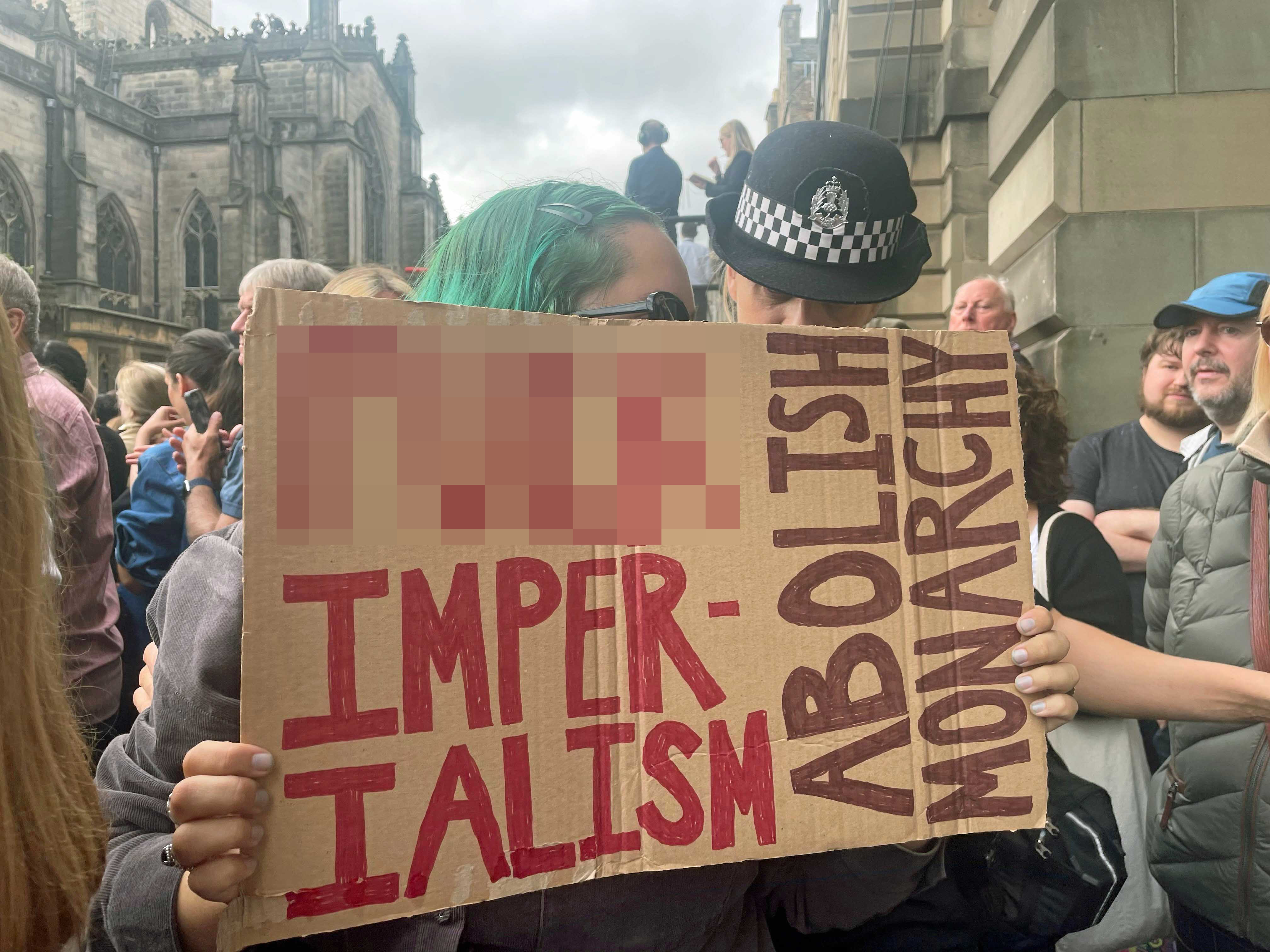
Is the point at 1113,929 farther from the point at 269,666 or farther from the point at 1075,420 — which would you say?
the point at 1075,420

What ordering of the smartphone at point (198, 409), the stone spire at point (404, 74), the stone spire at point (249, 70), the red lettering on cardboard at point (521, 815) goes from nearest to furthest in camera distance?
1. the red lettering on cardboard at point (521, 815)
2. the smartphone at point (198, 409)
3. the stone spire at point (249, 70)
4. the stone spire at point (404, 74)

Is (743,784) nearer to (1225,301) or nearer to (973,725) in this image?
(973,725)

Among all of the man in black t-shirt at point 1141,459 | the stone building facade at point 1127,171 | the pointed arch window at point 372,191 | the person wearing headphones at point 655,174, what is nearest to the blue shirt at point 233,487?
the man in black t-shirt at point 1141,459

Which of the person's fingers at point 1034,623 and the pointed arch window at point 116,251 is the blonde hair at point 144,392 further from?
the pointed arch window at point 116,251

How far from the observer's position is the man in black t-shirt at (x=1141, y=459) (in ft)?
10.3

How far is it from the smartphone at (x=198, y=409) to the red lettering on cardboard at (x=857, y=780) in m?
2.82

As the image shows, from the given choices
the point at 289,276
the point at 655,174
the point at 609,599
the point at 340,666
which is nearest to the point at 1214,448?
the point at 609,599

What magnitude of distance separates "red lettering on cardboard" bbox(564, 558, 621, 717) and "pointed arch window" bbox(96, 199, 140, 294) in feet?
138

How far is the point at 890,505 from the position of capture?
1.20m

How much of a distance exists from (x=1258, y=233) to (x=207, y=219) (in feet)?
141

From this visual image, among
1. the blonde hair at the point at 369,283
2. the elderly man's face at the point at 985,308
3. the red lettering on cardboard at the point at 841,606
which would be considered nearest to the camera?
the red lettering on cardboard at the point at 841,606

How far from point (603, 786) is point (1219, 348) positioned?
2.79 m

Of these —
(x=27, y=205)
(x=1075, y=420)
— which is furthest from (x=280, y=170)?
(x=1075, y=420)

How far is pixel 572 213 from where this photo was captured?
1.35 metres
